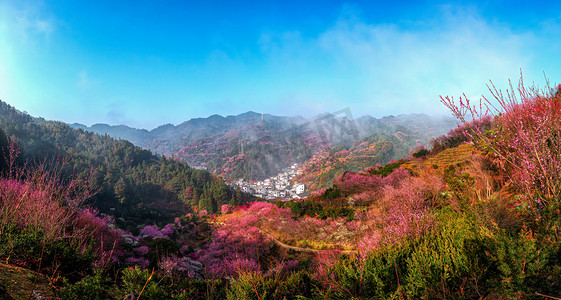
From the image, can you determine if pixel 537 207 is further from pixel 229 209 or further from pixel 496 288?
pixel 229 209

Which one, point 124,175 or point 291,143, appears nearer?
point 124,175

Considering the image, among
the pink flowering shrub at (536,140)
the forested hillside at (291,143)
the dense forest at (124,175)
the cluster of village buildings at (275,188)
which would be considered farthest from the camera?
the forested hillside at (291,143)

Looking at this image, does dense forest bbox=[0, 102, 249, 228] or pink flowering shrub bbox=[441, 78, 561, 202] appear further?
dense forest bbox=[0, 102, 249, 228]

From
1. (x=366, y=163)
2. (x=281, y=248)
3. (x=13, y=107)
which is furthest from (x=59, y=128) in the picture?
(x=366, y=163)

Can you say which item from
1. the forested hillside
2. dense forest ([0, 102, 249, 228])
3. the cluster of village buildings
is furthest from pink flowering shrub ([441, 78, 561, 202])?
the forested hillside

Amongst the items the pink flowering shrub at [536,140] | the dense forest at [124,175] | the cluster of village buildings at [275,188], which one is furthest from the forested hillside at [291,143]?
the pink flowering shrub at [536,140]

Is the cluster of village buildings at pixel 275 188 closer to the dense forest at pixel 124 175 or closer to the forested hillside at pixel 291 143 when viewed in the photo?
the forested hillside at pixel 291 143

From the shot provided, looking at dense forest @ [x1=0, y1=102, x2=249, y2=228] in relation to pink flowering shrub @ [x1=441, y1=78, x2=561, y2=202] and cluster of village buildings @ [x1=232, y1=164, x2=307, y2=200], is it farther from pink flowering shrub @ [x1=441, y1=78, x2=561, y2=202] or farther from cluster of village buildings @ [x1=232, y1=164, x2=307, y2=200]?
pink flowering shrub @ [x1=441, y1=78, x2=561, y2=202]

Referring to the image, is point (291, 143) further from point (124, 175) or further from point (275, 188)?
point (124, 175)

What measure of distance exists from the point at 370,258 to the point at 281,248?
9.88m

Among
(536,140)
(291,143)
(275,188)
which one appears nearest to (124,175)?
(275,188)

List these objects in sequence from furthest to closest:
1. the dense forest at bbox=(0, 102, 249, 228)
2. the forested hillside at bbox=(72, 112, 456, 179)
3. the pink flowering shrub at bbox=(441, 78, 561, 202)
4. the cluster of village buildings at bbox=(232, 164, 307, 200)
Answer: the forested hillside at bbox=(72, 112, 456, 179), the cluster of village buildings at bbox=(232, 164, 307, 200), the dense forest at bbox=(0, 102, 249, 228), the pink flowering shrub at bbox=(441, 78, 561, 202)

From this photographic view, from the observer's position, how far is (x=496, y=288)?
2600mm

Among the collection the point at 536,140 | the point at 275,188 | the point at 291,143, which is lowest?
the point at 275,188
